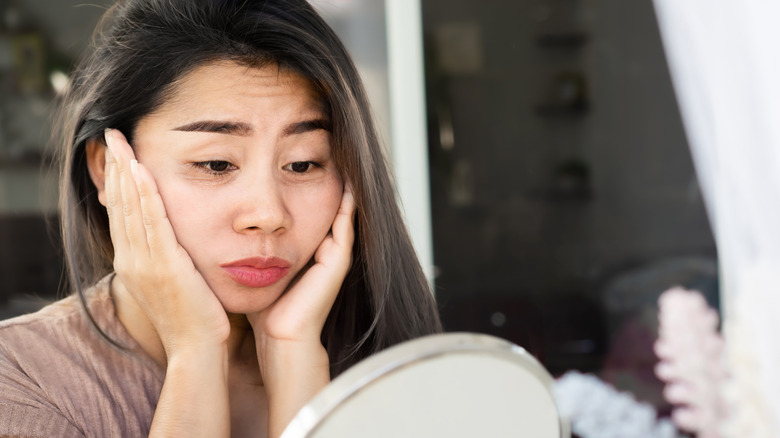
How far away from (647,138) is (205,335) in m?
1.92

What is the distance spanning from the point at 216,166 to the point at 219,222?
0.21 feet

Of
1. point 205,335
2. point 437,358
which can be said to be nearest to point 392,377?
point 437,358

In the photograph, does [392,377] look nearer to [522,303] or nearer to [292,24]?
[292,24]

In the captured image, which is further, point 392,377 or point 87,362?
point 87,362

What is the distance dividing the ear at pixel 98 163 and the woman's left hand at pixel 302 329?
0.26m

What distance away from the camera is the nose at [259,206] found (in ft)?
2.56

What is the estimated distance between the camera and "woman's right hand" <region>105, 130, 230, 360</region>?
81cm

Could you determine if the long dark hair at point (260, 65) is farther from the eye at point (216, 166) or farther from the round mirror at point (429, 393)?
the round mirror at point (429, 393)

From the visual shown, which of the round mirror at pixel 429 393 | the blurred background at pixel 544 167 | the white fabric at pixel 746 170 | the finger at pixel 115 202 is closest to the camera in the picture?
the round mirror at pixel 429 393

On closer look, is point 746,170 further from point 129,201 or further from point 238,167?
point 129,201

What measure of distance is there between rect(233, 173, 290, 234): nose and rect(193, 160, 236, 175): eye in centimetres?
3

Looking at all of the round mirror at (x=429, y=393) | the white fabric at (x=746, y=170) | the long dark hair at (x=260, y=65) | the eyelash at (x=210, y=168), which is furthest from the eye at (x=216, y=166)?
the white fabric at (x=746, y=170)

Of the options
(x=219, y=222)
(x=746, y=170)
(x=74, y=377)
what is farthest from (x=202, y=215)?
(x=746, y=170)

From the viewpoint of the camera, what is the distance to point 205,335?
0.81 m
